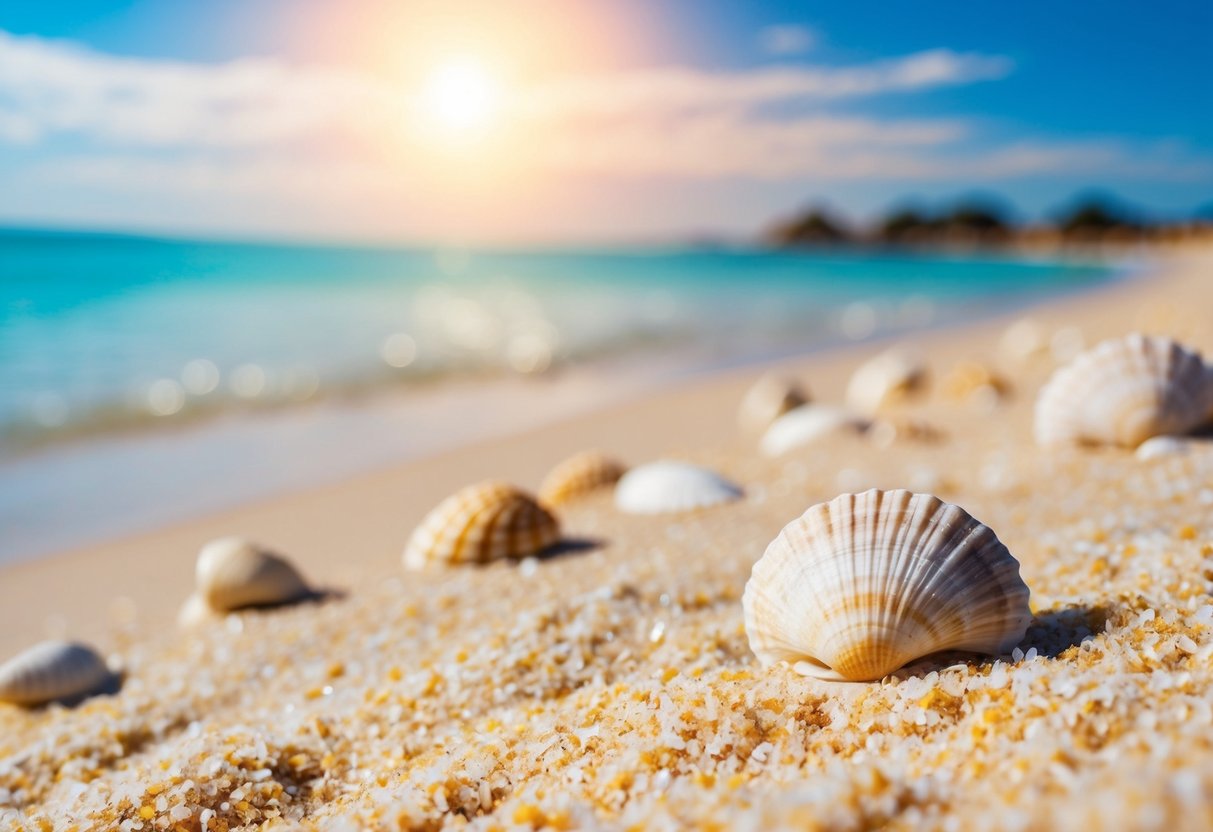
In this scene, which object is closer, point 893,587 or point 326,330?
point 893,587

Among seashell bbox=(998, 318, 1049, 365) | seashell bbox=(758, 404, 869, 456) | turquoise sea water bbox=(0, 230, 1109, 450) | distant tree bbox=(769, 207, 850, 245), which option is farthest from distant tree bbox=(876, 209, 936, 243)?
seashell bbox=(758, 404, 869, 456)

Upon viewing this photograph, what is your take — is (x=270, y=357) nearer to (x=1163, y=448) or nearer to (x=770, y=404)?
(x=770, y=404)

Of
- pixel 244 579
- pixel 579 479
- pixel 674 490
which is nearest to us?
pixel 244 579

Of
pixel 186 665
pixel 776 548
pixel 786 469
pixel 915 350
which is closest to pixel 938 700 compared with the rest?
pixel 776 548

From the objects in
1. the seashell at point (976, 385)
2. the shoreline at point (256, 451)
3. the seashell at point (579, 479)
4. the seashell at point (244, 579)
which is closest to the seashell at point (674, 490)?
the seashell at point (579, 479)

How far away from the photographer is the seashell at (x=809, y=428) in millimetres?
6258

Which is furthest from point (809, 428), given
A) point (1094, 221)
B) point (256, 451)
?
point (1094, 221)

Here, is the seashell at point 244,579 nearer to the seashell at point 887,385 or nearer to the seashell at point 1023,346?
the seashell at point 887,385

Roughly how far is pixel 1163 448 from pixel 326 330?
53.3 ft

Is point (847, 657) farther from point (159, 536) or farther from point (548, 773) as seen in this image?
point (159, 536)

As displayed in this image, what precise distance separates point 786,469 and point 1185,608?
3233 mm

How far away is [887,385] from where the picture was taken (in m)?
9.02

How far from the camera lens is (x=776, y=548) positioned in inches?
91.9

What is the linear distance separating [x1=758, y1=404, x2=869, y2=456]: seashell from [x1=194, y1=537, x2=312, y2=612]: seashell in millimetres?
3426
